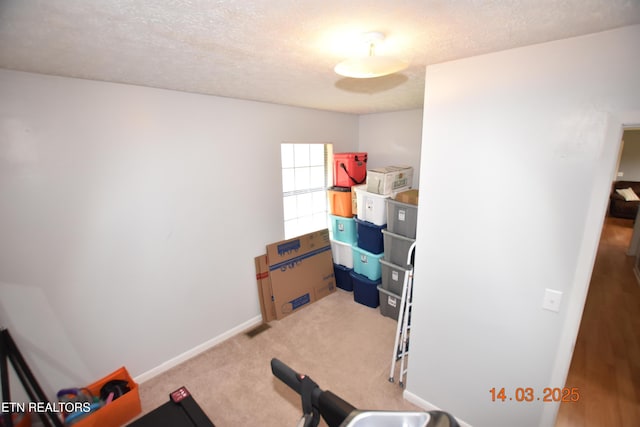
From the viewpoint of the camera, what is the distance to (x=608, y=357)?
258 cm

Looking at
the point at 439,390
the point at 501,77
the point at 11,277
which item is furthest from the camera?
the point at 439,390

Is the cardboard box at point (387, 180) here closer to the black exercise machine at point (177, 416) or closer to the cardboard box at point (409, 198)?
the cardboard box at point (409, 198)

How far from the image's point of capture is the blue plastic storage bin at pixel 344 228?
11.7 ft

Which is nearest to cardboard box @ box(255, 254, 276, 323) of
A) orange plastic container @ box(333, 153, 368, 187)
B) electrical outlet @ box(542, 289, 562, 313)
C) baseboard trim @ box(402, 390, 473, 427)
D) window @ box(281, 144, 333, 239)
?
window @ box(281, 144, 333, 239)

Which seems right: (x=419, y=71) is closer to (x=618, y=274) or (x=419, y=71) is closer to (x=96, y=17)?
(x=96, y=17)

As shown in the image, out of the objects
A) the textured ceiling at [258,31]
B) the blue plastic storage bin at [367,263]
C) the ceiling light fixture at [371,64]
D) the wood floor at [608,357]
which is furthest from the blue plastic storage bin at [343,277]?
the ceiling light fixture at [371,64]

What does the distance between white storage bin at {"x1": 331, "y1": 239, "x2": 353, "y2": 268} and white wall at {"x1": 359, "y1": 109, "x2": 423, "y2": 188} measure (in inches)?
47.2

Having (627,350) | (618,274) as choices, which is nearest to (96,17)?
(627,350)

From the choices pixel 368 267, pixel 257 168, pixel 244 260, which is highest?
pixel 257 168

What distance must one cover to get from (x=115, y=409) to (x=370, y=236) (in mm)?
2621

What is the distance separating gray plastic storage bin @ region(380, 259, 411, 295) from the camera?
298cm

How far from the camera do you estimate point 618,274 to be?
4219mm

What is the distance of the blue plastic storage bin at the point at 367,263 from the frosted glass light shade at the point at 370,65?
7.81 feet

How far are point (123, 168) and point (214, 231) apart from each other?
88 cm
